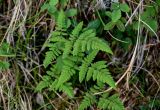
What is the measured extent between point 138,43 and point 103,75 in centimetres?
39

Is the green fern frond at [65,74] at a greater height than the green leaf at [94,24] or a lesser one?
lesser

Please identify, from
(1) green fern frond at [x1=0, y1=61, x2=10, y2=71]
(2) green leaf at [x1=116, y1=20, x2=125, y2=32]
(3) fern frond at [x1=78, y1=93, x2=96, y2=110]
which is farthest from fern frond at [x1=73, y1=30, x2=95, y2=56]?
(1) green fern frond at [x1=0, y1=61, x2=10, y2=71]

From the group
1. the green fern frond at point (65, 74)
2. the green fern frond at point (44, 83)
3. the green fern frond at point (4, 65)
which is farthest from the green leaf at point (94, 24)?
the green fern frond at point (4, 65)

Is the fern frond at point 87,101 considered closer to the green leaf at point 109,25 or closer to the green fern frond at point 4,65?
the green leaf at point 109,25

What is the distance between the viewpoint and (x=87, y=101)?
6.69 ft

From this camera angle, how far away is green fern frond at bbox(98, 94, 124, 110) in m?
1.96

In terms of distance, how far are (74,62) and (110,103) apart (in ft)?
1.20

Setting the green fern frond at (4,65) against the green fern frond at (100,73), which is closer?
the green fern frond at (100,73)

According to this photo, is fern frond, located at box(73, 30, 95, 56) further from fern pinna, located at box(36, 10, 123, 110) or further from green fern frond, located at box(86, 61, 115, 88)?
green fern frond, located at box(86, 61, 115, 88)

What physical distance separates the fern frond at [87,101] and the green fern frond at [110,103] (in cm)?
6

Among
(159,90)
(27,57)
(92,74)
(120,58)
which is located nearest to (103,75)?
(92,74)

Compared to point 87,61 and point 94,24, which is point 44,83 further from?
point 94,24

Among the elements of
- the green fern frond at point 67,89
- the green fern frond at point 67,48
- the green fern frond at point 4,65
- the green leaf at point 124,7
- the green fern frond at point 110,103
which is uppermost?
the green leaf at point 124,7

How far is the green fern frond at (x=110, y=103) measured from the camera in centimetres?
196
